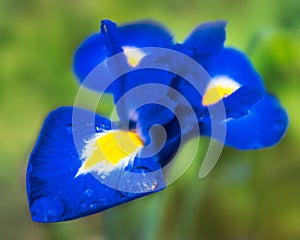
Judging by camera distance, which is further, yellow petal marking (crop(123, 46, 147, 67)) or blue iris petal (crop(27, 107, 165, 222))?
yellow petal marking (crop(123, 46, 147, 67))

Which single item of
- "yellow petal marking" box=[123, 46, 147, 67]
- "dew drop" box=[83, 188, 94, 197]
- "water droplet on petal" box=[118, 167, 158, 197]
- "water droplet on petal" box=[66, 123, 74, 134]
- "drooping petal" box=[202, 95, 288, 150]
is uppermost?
"yellow petal marking" box=[123, 46, 147, 67]

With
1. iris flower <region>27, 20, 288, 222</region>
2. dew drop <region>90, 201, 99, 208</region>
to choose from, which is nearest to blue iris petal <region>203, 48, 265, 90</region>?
iris flower <region>27, 20, 288, 222</region>

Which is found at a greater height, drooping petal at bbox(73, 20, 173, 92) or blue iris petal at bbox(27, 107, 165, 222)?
drooping petal at bbox(73, 20, 173, 92)

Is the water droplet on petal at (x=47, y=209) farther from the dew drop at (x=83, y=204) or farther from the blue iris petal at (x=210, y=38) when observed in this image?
the blue iris petal at (x=210, y=38)

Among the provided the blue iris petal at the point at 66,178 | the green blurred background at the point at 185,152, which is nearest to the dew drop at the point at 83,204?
the blue iris petal at the point at 66,178

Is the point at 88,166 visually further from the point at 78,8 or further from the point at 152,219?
the point at 78,8

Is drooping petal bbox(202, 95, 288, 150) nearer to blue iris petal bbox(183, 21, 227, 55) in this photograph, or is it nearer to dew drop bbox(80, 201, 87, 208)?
blue iris petal bbox(183, 21, 227, 55)

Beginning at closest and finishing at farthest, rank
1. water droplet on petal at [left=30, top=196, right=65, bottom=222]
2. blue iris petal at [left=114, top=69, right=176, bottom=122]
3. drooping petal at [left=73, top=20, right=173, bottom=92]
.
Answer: water droplet on petal at [left=30, top=196, right=65, bottom=222] → blue iris petal at [left=114, top=69, right=176, bottom=122] → drooping petal at [left=73, top=20, right=173, bottom=92]

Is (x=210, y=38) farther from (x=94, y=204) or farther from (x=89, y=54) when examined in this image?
(x=94, y=204)

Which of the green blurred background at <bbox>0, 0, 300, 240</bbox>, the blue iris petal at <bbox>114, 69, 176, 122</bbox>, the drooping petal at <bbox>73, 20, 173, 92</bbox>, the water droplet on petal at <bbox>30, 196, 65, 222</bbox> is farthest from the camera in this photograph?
the green blurred background at <bbox>0, 0, 300, 240</bbox>
